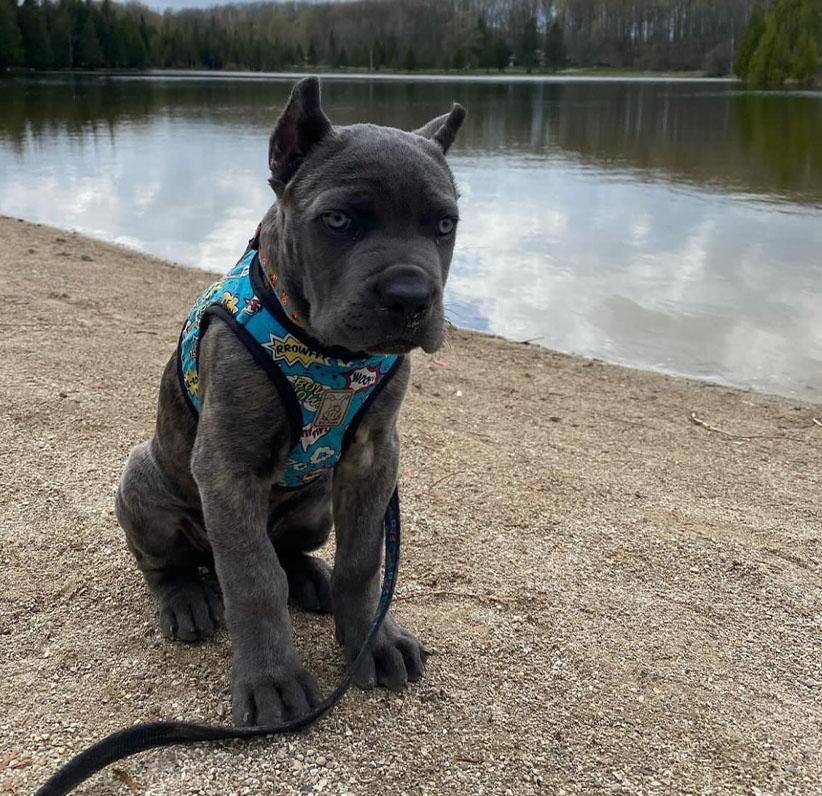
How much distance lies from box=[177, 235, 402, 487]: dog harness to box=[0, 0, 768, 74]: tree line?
130 meters

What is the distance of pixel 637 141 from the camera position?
34.3 m

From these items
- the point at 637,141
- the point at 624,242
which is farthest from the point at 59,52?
the point at 624,242

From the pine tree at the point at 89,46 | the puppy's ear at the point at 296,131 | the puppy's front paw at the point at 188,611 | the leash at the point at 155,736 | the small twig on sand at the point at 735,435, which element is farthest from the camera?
the pine tree at the point at 89,46

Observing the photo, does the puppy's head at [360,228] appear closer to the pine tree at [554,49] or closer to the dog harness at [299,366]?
the dog harness at [299,366]

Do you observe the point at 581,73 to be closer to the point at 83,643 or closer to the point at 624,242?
the point at 624,242

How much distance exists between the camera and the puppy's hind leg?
416 cm

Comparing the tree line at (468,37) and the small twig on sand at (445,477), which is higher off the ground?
the tree line at (468,37)

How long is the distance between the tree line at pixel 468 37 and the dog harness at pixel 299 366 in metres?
130

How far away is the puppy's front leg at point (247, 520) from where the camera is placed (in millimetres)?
3549

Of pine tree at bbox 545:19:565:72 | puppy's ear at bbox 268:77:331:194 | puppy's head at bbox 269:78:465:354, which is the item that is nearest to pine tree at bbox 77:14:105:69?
pine tree at bbox 545:19:565:72

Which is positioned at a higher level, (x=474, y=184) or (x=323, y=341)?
(x=323, y=341)

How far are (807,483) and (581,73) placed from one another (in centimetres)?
14371

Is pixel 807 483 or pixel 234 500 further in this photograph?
pixel 807 483

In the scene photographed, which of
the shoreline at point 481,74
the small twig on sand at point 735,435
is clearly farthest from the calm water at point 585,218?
the shoreline at point 481,74
